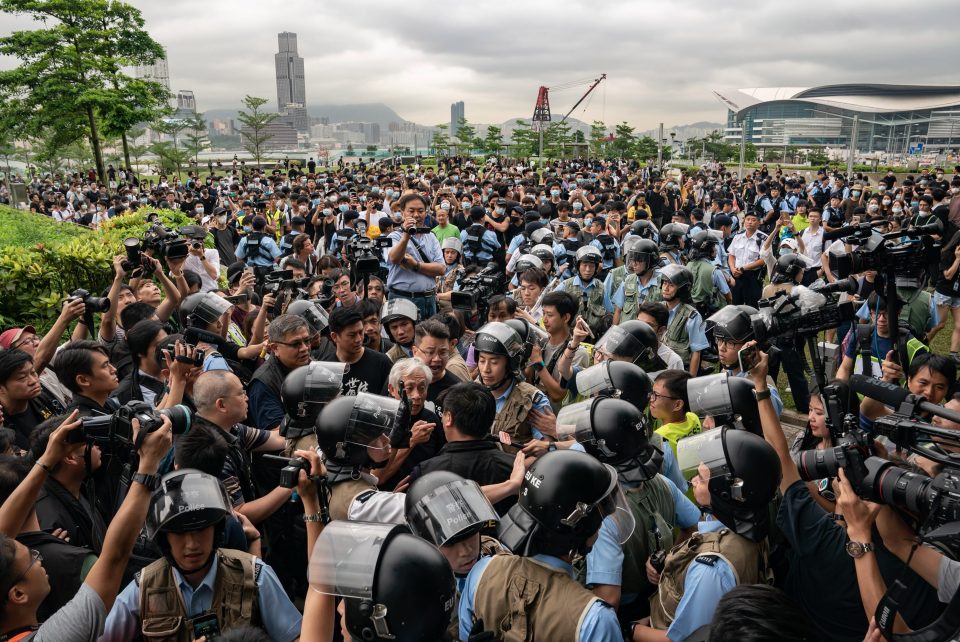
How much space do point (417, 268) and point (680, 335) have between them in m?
3.10

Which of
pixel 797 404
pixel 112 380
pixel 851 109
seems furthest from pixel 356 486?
pixel 851 109

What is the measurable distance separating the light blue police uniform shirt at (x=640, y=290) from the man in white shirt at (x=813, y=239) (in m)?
4.65

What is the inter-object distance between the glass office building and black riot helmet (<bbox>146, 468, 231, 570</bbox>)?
102177 mm

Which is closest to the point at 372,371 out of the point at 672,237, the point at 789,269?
the point at 789,269

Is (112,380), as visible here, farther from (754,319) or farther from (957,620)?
(957,620)

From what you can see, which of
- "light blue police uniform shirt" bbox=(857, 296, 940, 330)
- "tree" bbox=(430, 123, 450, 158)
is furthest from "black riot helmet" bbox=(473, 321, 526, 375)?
"tree" bbox=(430, 123, 450, 158)

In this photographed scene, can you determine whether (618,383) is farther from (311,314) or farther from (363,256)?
(363,256)

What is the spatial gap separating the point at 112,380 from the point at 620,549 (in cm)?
341

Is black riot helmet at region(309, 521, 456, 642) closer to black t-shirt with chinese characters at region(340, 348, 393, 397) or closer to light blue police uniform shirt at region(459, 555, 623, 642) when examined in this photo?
light blue police uniform shirt at region(459, 555, 623, 642)

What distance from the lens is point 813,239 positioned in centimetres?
1072

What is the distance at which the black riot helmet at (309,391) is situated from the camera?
3951 mm

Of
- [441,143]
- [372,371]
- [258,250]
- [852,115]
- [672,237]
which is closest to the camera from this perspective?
[372,371]

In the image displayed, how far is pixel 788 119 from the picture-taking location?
109062 millimetres

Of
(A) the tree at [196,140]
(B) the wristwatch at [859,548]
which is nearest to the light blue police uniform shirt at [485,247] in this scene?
(B) the wristwatch at [859,548]
